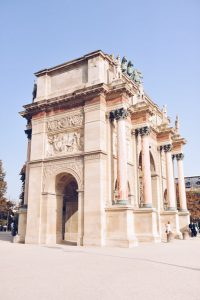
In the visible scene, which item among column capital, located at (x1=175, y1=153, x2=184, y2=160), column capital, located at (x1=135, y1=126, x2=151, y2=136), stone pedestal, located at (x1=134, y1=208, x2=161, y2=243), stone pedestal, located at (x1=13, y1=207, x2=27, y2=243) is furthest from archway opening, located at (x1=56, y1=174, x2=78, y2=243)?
column capital, located at (x1=175, y1=153, x2=184, y2=160)

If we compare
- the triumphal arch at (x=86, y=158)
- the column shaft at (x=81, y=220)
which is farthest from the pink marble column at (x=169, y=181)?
the column shaft at (x=81, y=220)

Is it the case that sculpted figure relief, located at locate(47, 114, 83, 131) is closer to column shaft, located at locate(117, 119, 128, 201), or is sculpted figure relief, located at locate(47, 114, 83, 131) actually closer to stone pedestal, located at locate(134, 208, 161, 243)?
column shaft, located at locate(117, 119, 128, 201)

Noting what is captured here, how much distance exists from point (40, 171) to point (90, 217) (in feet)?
18.2

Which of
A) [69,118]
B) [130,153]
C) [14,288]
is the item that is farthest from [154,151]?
[14,288]

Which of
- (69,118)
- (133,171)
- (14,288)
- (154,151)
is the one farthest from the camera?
(154,151)

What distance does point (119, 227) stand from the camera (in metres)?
17.7

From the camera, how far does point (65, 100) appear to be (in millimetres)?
21250

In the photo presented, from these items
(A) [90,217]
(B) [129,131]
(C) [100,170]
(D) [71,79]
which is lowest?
(A) [90,217]

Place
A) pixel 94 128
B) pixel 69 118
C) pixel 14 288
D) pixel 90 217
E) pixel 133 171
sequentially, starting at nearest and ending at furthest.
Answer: pixel 14 288, pixel 90 217, pixel 94 128, pixel 69 118, pixel 133 171

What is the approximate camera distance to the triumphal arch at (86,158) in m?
18.4

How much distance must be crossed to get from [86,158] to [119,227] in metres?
4.84

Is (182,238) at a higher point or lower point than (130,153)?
lower

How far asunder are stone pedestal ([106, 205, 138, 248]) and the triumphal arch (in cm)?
5

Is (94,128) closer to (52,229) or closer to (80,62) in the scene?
(80,62)
